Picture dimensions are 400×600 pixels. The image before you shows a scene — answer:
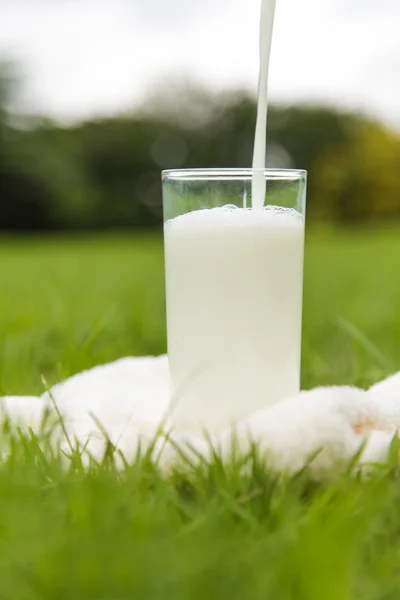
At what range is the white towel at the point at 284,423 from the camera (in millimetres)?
1191

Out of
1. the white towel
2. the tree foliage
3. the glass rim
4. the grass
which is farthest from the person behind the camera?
the tree foliage

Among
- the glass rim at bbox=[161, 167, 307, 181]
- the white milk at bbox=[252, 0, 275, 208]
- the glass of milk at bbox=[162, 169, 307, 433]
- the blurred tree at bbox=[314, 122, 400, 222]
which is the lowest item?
the blurred tree at bbox=[314, 122, 400, 222]

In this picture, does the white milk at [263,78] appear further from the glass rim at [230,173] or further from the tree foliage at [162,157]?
the tree foliage at [162,157]

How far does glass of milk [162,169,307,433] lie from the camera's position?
1.42m

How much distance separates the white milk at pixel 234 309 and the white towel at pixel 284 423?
0.31 ft

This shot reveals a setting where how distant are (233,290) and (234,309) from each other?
0.03 metres

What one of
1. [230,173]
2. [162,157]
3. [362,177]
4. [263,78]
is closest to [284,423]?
[230,173]

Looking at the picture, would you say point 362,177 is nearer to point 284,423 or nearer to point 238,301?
point 238,301

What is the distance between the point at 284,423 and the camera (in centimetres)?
123

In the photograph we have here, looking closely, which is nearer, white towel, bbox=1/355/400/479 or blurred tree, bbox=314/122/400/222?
white towel, bbox=1/355/400/479

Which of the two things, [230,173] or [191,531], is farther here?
[230,173]

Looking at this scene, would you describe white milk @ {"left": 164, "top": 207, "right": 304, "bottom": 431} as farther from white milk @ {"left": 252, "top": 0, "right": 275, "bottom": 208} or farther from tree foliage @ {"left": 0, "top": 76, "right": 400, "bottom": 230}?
tree foliage @ {"left": 0, "top": 76, "right": 400, "bottom": 230}

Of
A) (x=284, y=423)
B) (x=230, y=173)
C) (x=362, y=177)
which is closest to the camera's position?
(x=284, y=423)

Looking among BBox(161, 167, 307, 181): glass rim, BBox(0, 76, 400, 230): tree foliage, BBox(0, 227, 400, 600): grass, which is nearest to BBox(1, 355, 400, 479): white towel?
BBox(0, 227, 400, 600): grass
